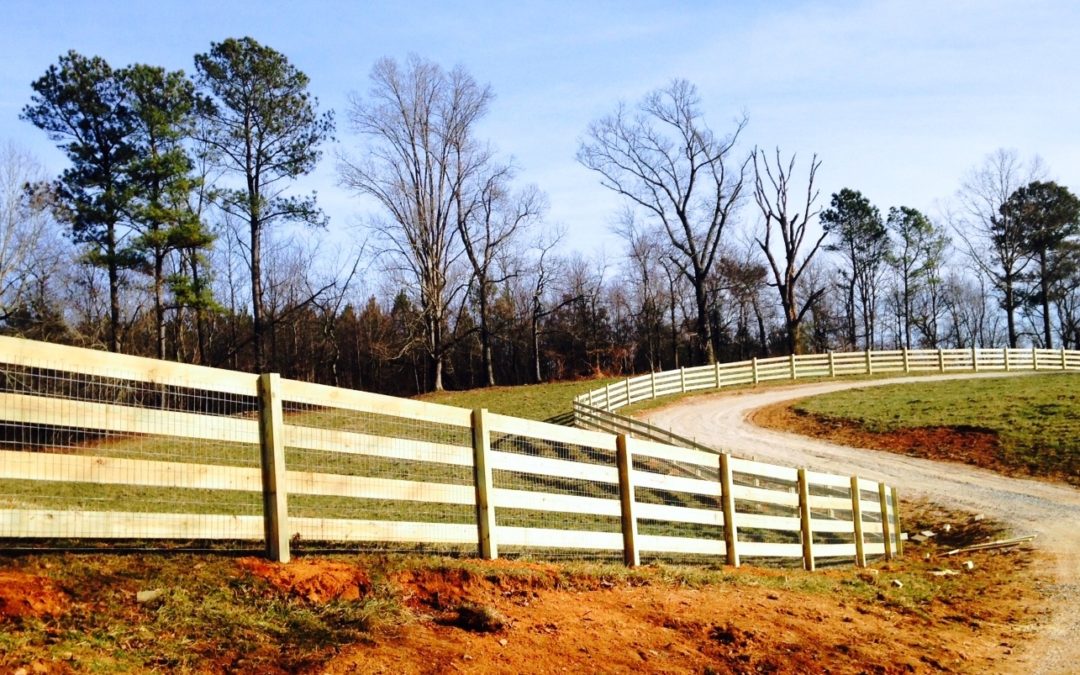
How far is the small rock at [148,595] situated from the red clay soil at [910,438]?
65.0 ft

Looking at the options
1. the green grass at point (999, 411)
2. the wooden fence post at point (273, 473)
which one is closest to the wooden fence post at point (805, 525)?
the wooden fence post at point (273, 473)

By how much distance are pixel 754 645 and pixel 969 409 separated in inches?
876

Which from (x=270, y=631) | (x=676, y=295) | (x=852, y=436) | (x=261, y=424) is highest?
(x=676, y=295)

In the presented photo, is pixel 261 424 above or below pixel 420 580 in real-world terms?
above

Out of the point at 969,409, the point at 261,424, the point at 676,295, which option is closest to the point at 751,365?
the point at 969,409

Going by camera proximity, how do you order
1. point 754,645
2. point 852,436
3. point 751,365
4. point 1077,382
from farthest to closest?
point 751,365 → point 1077,382 → point 852,436 → point 754,645

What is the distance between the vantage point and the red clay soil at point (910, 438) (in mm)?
20547

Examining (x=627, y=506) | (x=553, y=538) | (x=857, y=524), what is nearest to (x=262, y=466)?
(x=553, y=538)

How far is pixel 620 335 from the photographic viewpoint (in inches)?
2468

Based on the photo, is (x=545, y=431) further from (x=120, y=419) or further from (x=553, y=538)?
(x=120, y=419)

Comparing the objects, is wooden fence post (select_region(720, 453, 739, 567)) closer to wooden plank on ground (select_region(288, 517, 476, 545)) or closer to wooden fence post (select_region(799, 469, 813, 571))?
wooden fence post (select_region(799, 469, 813, 571))

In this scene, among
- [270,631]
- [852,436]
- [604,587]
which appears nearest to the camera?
[270,631]

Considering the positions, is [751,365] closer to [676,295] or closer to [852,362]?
[852,362]

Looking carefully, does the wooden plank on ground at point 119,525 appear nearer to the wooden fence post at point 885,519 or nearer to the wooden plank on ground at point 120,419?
the wooden plank on ground at point 120,419
